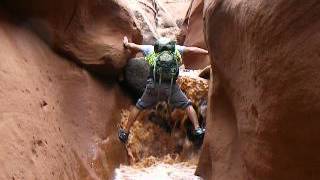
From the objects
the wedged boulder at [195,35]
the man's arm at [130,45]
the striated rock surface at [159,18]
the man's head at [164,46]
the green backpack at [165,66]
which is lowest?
the green backpack at [165,66]

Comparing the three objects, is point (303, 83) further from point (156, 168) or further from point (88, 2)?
point (88, 2)

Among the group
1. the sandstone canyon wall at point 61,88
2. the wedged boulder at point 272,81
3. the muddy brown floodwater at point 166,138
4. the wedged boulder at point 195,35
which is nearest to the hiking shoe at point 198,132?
the muddy brown floodwater at point 166,138

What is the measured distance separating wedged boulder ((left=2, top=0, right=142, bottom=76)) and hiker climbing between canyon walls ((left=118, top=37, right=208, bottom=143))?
0.87 metres

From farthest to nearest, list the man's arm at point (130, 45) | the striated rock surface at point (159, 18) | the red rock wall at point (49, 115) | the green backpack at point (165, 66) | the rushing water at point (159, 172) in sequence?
the striated rock surface at point (159, 18)
the man's arm at point (130, 45)
the green backpack at point (165, 66)
the rushing water at point (159, 172)
the red rock wall at point (49, 115)

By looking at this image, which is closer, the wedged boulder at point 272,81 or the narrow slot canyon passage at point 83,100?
the wedged boulder at point 272,81

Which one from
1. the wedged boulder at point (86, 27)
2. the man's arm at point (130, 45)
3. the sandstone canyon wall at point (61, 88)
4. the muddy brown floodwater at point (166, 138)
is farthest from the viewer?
the man's arm at point (130, 45)

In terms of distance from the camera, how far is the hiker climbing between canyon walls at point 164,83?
7664 mm

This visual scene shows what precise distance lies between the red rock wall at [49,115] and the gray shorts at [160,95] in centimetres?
83

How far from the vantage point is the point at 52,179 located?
5.93 meters

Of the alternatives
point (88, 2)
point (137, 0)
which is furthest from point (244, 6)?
point (137, 0)

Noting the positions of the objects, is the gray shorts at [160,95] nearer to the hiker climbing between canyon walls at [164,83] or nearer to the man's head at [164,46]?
the hiker climbing between canyon walls at [164,83]

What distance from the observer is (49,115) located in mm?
6570

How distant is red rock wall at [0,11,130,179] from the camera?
5.49 metres

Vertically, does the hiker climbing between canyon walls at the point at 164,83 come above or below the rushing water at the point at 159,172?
above
